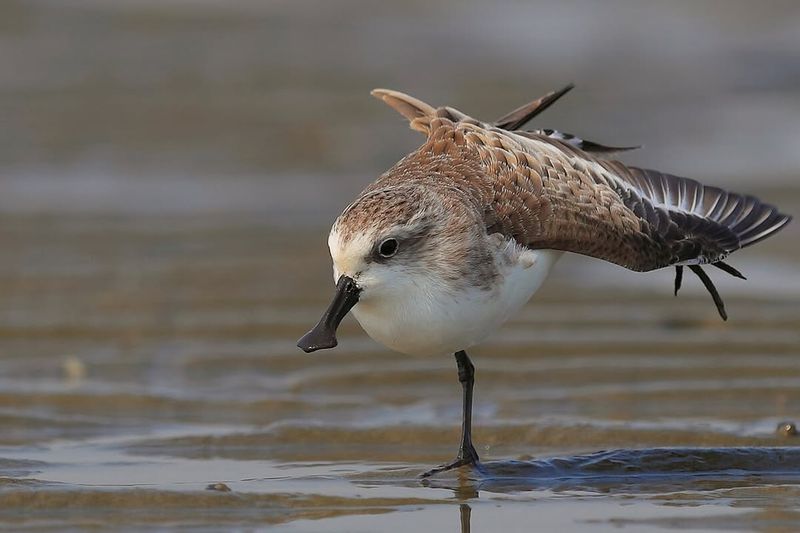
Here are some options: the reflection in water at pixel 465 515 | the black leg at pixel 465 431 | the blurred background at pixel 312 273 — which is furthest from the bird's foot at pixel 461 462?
the reflection in water at pixel 465 515

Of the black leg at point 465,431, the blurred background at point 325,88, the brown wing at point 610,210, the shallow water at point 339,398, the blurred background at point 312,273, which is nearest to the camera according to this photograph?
Result: the shallow water at point 339,398

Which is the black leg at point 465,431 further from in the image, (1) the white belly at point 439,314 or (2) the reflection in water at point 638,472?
(1) the white belly at point 439,314

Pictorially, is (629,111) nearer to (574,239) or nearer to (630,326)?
(630,326)

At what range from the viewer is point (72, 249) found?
12398 mm

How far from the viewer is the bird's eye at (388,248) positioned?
22.4ft

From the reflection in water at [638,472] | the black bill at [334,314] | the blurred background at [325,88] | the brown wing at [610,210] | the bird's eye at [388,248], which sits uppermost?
the blurred background at [325,88]

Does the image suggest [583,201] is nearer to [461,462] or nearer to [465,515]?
[461,462]

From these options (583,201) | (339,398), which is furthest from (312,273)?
(583,201)

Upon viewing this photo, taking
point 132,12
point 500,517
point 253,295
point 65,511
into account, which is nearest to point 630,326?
point 253,295

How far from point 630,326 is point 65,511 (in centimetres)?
465

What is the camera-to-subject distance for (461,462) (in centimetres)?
777

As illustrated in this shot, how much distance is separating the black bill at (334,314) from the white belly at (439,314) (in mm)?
157

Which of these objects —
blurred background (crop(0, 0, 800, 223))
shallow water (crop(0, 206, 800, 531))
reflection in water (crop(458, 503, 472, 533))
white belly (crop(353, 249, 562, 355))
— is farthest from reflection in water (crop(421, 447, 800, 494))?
blurred background (crop(0, 0, 800, 223))

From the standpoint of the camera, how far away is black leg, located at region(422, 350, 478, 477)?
7.75m
